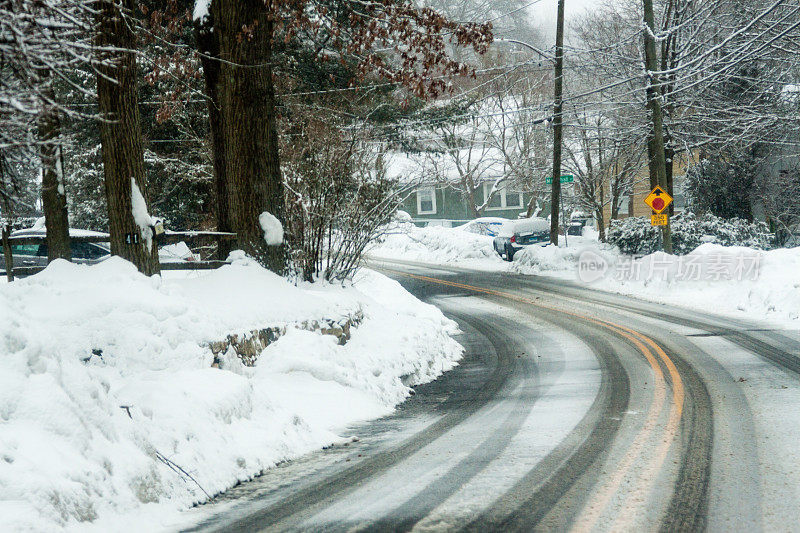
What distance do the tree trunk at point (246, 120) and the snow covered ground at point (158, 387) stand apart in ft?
2.43

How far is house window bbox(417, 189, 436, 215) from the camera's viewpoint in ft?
204

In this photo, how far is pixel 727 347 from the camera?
41.7 feet

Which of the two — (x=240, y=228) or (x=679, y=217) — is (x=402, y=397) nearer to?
(x=240, y=228)

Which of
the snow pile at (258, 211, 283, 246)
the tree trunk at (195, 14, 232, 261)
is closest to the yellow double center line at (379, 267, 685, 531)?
the snow pile at (258, 211, 283, 246)

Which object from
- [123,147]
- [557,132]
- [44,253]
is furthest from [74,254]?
[557,132]

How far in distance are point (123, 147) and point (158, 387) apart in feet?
12.4

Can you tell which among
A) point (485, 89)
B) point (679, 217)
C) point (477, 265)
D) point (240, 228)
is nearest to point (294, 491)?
point (240, 228)

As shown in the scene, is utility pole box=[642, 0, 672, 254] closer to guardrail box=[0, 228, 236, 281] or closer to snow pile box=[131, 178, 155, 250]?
guardrail box=[0, 228, 236, 281]

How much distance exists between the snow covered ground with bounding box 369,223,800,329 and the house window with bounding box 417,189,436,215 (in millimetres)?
28007

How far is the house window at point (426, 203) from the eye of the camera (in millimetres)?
62156

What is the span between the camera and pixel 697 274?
21594mm

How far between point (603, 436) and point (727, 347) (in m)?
6.33

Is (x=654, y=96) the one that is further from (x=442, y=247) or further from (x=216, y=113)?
(x=442, y=247)

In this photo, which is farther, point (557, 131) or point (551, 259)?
point (557, 131)
